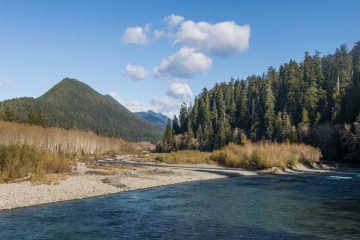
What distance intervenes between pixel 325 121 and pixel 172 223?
104607mm

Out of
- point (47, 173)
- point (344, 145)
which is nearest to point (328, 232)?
point (47, 173)

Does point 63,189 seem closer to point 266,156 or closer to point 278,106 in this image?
point 266,156

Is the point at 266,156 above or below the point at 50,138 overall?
below

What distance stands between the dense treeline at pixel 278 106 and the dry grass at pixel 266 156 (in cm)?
2191

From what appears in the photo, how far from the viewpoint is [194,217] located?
2795 centimetres

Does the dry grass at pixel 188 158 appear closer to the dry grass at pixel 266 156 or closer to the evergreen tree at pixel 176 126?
the dry grass at pixel 266 156

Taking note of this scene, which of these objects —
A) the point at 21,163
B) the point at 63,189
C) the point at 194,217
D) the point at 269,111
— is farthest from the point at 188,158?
the point at 194,217

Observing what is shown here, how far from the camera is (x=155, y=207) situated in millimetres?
32156

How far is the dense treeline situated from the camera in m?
121

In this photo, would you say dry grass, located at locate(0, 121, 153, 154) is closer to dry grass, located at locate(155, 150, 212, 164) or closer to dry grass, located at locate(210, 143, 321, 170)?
dry grass, located at locate(155, 150, 212, 164)

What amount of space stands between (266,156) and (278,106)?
284 ft

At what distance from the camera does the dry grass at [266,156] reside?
7400cm

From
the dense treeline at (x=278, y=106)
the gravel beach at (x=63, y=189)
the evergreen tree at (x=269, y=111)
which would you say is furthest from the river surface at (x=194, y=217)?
the evergreen tree at (x=269, y=111)

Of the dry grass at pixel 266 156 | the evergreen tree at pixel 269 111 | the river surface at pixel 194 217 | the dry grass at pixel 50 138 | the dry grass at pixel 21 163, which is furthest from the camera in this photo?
the evergreen tree at pixel 269 111
